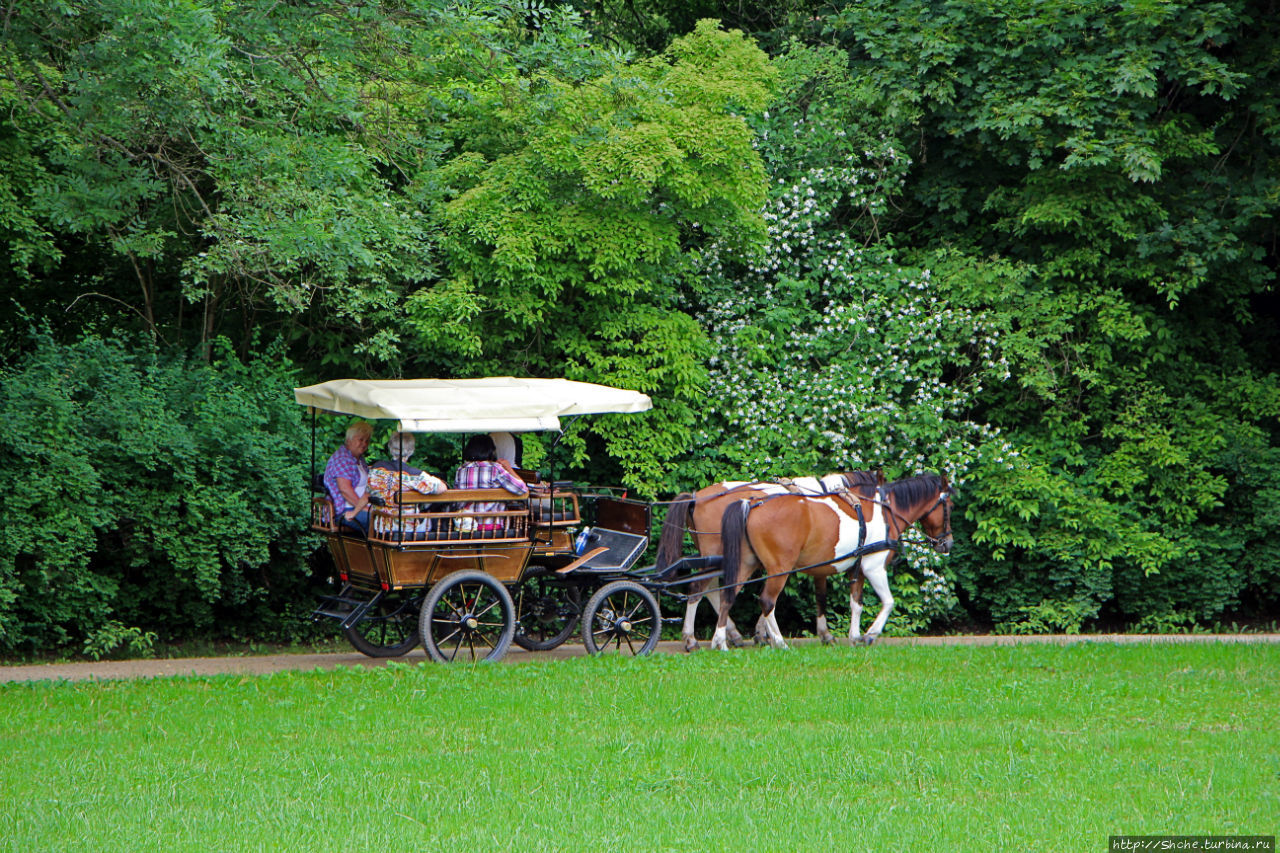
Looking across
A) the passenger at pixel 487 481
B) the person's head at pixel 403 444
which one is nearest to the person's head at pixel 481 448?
the passenger at pixel 487 481

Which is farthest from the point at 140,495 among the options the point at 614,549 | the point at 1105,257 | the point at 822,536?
the point at 1105,257

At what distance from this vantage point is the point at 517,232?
44.3 ft

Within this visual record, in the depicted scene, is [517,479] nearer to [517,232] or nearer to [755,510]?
[755,510]

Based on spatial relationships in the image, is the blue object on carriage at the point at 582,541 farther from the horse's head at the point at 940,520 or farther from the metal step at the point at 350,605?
the horse's head at the point at 940,520

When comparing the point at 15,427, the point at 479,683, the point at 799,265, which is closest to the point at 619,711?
the point at 479,683

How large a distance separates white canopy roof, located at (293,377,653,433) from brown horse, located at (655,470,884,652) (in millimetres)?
1166

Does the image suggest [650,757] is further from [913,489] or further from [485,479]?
[913,489]

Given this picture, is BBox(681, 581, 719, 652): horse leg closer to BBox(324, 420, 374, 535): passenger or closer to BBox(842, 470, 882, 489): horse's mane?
BBox(842, 470, 882, 489): horse's mane

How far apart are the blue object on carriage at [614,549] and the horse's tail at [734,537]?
72 cm

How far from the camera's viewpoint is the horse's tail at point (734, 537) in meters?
11.4

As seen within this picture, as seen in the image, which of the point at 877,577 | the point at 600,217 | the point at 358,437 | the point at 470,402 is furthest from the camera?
the point at 600,217

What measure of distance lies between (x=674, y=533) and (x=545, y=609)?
137 centimetres

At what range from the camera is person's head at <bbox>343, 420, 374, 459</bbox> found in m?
10.7

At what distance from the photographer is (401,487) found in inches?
392
